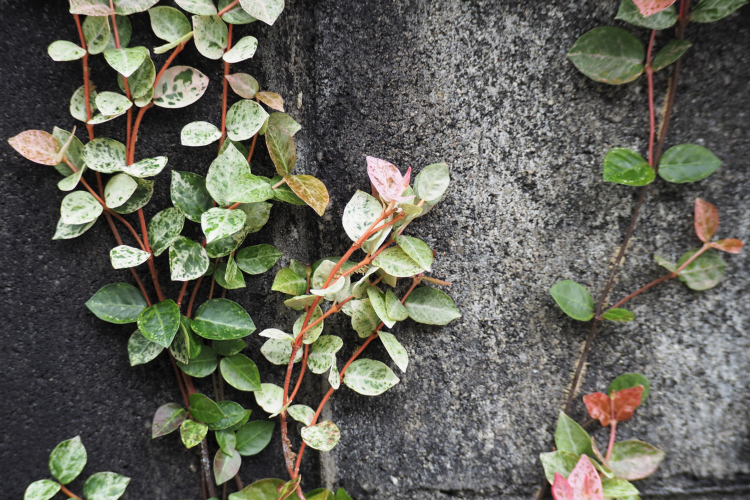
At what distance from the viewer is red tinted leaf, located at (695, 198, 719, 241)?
0.60 m

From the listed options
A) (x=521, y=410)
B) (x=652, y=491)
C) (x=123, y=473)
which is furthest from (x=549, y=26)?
(x=123, y=473)

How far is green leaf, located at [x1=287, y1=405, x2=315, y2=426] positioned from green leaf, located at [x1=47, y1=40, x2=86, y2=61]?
646 mm

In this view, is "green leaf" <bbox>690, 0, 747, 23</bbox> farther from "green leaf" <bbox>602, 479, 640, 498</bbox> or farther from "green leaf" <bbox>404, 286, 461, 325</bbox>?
"green leaf" <bbox>602, 479, 640, 498</bbox>

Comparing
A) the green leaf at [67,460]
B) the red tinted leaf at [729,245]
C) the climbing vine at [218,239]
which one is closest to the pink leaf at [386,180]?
the climbing vine at [218,239]

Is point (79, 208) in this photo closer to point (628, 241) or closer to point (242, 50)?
point (242, 50)

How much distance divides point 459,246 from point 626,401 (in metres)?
0.36

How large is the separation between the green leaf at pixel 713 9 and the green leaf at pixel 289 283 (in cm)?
74

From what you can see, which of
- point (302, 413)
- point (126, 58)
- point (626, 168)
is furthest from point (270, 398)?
point (626, 168)

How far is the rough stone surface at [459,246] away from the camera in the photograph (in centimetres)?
59

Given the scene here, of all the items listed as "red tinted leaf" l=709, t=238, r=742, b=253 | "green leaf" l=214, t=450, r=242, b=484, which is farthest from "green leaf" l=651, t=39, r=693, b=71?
"green leaf" l=214, t=450, r=242, b=484

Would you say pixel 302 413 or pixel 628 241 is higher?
pixel 628 241

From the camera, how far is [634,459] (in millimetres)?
637

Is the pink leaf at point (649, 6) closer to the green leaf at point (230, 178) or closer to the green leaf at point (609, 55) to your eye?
the green leaf at point (609, 55)

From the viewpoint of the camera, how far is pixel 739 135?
0.59 meters
